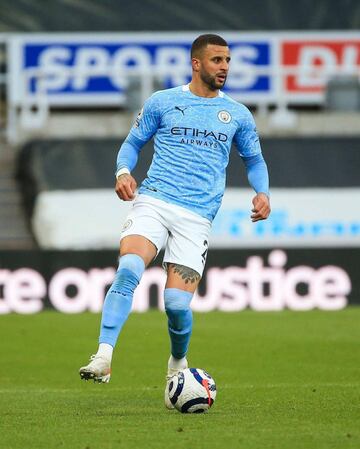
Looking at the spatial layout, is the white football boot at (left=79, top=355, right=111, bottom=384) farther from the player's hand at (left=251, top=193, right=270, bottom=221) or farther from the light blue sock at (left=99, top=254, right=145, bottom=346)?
the player's hand at (left=251, top=193, right=270, bottom=221)

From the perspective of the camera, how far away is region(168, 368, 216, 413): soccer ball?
9328 millimetres

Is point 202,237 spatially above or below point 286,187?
above

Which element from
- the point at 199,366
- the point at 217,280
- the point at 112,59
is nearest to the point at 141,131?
the point at 199,366

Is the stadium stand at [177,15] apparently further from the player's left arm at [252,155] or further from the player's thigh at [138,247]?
the player's thigh at [138,247]

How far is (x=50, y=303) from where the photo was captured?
66.5 feet

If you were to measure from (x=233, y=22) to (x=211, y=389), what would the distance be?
1884 cm

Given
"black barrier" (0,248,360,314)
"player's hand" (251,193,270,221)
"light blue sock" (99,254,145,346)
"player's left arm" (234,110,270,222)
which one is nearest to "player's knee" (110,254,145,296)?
"light blue sock" (99,254,145,346)

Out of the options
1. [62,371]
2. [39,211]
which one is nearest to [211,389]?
[62,371]

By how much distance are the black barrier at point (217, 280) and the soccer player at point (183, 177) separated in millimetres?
10193

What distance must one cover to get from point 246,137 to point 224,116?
262mm

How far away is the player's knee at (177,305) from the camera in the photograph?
9.60m

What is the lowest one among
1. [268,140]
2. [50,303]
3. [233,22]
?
[50,303]

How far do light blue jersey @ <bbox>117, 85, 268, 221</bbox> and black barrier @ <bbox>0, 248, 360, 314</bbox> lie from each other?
401 inches

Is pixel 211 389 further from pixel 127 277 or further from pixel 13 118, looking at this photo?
pixel 13 118
